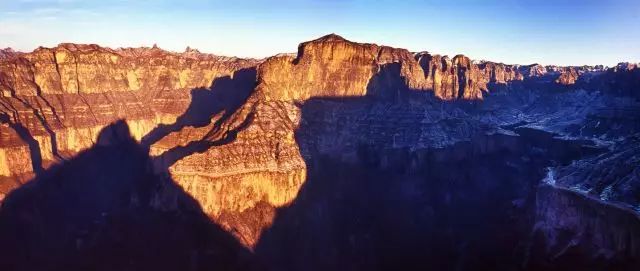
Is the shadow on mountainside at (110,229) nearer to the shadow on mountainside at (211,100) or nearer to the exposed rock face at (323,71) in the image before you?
the shadow on mountainside at (211,100)

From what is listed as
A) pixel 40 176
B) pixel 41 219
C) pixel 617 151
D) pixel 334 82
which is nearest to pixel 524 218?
pixel 617 151

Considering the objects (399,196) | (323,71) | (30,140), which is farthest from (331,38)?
(30,140)

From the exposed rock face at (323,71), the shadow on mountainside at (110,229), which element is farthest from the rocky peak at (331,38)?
the shadow on mountainside at (110,229)

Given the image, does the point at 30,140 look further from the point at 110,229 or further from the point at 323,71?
the point at 323,71

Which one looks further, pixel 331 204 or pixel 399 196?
pixel 399 196

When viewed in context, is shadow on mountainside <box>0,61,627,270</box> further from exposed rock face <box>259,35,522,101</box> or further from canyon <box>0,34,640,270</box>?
exposed rock face <box>259,35,522,101</box>

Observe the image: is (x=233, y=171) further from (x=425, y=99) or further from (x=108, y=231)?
(x=425, y=99)
